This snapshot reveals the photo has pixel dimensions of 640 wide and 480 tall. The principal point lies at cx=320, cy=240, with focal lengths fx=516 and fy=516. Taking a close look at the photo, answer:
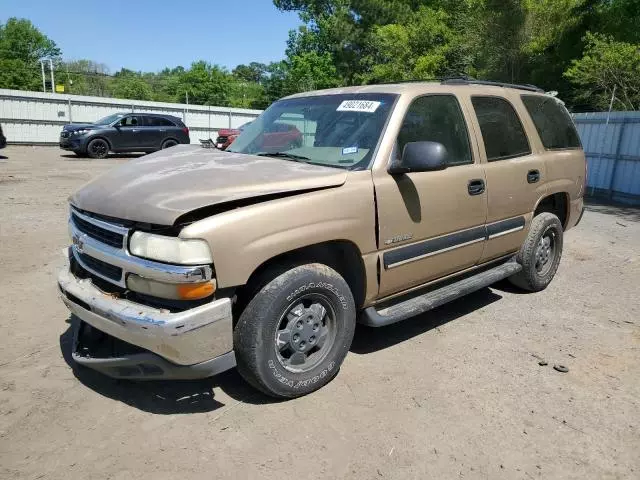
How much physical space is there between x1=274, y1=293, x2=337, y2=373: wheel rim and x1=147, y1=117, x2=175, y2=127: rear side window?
1803 centimetres

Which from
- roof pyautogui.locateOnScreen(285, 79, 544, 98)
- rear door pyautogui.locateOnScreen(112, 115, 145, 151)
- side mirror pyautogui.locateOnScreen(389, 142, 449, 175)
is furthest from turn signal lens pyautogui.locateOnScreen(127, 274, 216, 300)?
rear door pyautogui.locateOnScreen(112, 115, 145, 151)

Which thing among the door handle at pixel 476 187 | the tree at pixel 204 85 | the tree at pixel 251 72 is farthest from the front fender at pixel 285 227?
the tree at pixel 251 72

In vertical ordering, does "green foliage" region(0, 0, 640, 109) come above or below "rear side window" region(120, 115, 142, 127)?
above

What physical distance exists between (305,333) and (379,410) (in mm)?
637

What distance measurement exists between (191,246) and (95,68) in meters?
113

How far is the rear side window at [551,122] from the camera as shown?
5.00 meters

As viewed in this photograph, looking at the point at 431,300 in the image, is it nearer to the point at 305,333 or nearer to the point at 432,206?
the point at 432,206

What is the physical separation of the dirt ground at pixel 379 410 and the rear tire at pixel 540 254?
1.35 ft

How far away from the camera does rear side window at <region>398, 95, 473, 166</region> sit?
3.72 m

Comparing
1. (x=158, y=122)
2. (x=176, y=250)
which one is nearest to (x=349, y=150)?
(x=176, y=250)

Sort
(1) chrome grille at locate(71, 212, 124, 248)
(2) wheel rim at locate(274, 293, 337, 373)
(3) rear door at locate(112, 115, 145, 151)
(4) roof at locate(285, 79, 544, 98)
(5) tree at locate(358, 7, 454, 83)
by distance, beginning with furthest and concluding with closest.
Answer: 1. (5) tree at locate(358, 7, 454, 83)
2. (3) rear door at locate(112, 115, 145, 151)
3. (4) roof at locate(285, 79, 544, 98)
4. (2) wheel rim at locate(274, 293, 337, 373)
5. (1) chrome grille at locate(71, 212, 124, 248)

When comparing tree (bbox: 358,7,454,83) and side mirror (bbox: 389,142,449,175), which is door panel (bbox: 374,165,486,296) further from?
tree (bbox: 358,7,454,83)

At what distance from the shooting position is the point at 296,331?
3.13m

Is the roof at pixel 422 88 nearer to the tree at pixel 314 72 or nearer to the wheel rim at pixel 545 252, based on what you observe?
the wheel rim at pixel 545 252
